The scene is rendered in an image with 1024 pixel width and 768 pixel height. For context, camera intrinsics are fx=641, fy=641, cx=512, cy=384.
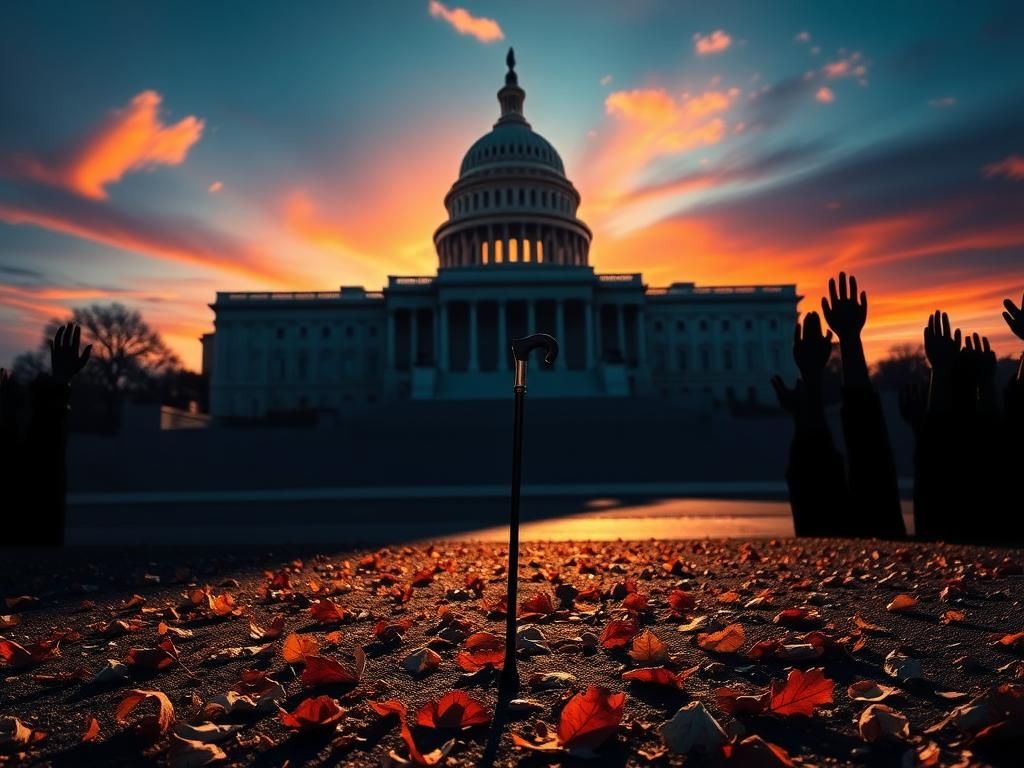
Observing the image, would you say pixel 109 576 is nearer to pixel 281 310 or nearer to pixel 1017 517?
pixel 1017 517

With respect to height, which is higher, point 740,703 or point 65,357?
point 65,357

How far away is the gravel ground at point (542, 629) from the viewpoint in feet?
9.27

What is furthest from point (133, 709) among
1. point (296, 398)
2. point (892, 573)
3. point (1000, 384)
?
point (296, 398)

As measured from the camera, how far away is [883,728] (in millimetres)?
2754

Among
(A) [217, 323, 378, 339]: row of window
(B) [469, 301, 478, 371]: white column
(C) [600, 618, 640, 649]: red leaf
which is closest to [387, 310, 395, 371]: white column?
(A) [217, 323, 378, 339]: row of window

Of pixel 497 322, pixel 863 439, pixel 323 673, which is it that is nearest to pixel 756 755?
pixel 323 673

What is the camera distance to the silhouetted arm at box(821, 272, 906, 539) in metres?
10.1

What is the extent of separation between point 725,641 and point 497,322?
235ft

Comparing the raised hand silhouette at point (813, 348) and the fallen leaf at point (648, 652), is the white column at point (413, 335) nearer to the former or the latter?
the raised hand silhouette at point (813, 348)

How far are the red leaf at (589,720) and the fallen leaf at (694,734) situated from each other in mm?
235

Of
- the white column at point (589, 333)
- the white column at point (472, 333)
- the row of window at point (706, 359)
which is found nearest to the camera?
the white column at point (472, 333)

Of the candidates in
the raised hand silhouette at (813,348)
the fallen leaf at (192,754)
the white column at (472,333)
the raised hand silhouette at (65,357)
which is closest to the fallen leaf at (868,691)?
the fallen leaf at (192,754)

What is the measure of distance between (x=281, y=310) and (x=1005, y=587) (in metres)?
83.5

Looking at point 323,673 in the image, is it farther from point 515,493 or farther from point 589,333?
point 589,333
